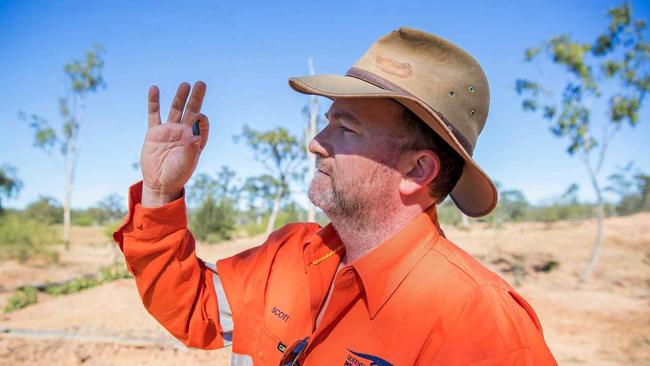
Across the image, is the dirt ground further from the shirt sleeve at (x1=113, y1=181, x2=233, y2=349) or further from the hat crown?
the hat crown

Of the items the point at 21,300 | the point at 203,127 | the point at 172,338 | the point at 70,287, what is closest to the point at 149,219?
the point at 203,127

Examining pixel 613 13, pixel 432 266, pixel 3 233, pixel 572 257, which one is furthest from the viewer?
pixel 572 257

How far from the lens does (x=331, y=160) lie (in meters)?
1.43

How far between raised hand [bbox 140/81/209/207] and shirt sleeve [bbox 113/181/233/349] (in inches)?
2.4

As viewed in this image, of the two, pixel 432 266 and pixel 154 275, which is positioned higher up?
pixel 432 266

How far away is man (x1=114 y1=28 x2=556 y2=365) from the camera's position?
3.77 feet

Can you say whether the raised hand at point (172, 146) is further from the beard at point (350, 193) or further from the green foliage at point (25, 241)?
the green foliage at point (25, 241)

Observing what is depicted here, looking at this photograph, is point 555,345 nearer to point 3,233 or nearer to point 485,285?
point 485,285

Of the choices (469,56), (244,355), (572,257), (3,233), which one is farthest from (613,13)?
(3,233)

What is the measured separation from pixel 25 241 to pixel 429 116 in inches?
629

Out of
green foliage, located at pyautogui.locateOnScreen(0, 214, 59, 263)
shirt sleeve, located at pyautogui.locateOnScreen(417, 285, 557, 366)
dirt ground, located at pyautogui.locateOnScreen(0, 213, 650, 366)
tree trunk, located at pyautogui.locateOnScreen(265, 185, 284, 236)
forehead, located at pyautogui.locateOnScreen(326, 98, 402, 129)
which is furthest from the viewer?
tree trunk, located at pyautogui.locateOnScreen(265, 185, 284, 236)

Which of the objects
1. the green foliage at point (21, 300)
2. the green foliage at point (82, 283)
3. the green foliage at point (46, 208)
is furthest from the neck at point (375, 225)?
the green foliage at point (46, 208)

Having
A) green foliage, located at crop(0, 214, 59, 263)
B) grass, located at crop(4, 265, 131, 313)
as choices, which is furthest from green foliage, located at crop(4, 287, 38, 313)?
green foliage, located at crop(0, 214, 59, 263)

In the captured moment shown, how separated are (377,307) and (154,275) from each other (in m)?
0.80
